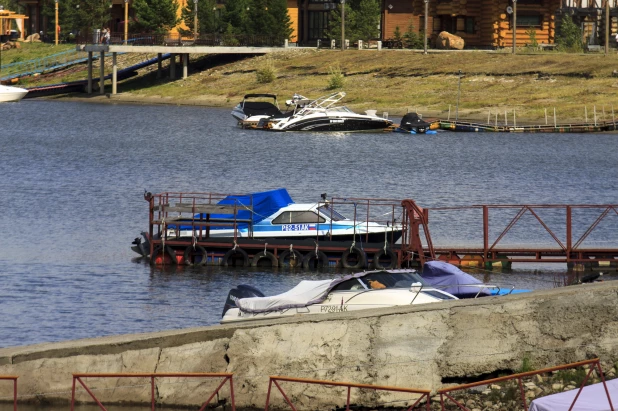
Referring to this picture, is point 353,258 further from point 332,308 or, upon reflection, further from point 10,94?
point 10,94

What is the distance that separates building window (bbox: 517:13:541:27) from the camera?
372ft

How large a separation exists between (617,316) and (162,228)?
830 inches

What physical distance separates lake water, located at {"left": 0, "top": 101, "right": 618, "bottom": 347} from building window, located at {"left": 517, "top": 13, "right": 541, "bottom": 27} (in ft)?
102

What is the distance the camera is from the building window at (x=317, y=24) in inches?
4975

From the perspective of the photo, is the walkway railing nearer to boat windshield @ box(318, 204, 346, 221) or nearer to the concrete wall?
boat windshield @ box(318, 204, 346, 221)

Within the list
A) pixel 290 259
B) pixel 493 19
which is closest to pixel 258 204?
pixel 290 259

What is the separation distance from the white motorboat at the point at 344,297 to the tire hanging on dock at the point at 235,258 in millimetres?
9807

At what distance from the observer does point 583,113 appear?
84.1 metres

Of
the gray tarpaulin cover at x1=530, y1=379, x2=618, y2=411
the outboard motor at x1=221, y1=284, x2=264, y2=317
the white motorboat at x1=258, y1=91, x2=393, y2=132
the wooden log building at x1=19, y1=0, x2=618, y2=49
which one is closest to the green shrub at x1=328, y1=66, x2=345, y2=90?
the white motorboat at x1=258, y1=91, x2=393, y2=132

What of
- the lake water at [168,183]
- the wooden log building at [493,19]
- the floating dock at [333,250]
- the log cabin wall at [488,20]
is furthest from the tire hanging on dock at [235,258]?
the log cabin wall at [488,20]

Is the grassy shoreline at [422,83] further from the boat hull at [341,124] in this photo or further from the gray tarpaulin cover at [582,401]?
the gray tarpaulin cover at [582,401]

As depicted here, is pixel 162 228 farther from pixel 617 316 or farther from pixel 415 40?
pixel 415 40

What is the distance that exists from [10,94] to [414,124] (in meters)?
49.6

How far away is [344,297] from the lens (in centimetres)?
2483
